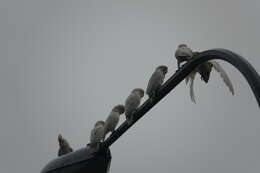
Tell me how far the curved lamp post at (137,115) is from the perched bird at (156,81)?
0.41ft

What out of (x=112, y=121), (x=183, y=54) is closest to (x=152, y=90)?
(x=183, y=54)

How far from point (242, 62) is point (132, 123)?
5.10ft

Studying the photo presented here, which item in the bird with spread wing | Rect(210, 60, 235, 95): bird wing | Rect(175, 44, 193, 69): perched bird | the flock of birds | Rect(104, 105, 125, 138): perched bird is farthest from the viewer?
Rect(104, 105, 125, 138): perched bird

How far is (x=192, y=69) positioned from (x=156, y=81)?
0.85m

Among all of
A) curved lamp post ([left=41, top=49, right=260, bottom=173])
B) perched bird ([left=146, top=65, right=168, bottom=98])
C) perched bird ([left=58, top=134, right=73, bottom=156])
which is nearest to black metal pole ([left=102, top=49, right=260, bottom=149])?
curved lamp post ([left=41, top=49, right=260, bottom=173])

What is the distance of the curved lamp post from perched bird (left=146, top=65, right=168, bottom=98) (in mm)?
126

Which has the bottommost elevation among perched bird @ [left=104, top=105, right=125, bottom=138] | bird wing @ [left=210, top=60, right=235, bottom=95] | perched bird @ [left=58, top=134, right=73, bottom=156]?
bird wing @ [left=210, top=60, right=235, bottom=95]

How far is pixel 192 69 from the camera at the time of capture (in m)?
5.00

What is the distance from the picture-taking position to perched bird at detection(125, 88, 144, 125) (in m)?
5.64

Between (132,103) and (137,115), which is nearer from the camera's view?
(137,115)

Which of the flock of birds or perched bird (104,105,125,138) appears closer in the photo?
the flock of birds

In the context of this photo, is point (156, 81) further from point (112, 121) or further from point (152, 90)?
point (112, 121)

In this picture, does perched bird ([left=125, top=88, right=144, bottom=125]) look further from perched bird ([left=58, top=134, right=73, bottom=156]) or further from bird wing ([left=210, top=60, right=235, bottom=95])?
perched bird ([left=58, top=134, right=73, bottom=156])

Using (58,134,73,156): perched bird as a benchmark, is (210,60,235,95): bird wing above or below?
below
